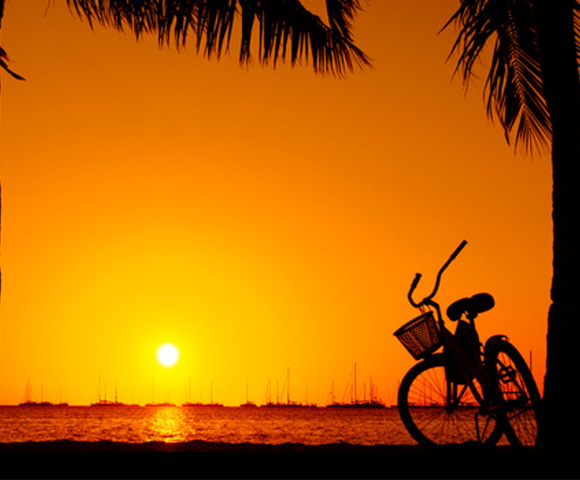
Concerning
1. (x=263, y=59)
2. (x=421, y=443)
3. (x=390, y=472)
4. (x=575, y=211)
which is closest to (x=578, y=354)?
(x=575, y=211)

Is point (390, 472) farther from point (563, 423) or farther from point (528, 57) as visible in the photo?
point (528, 57)

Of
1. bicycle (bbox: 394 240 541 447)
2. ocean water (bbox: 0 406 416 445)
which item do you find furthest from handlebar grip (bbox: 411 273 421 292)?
ocean water (bbox: 0 406 416 445)

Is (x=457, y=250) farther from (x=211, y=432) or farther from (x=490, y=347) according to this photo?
(x=211, y=432)

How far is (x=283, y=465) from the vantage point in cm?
494

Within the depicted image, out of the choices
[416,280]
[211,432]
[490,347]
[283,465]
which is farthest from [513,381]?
[211,432]

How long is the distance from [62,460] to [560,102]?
4114 mm

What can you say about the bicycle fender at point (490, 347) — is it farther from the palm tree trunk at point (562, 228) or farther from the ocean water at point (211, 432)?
the ocean water at point (211, 432)

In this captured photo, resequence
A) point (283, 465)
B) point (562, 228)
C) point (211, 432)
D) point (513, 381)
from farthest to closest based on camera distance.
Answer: point (211, 432)
point (513, 381)
point (562, 228)
point (283, 465)

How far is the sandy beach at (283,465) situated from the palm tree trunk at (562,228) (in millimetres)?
293

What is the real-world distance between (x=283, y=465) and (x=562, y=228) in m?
2.38

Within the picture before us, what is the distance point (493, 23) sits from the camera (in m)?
6.90

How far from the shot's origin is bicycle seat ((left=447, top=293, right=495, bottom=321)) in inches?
245

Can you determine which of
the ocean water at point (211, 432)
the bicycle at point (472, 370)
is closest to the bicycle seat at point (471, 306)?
the bicycle at point (472, 370)

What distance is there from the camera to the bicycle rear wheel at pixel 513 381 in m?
6.10
